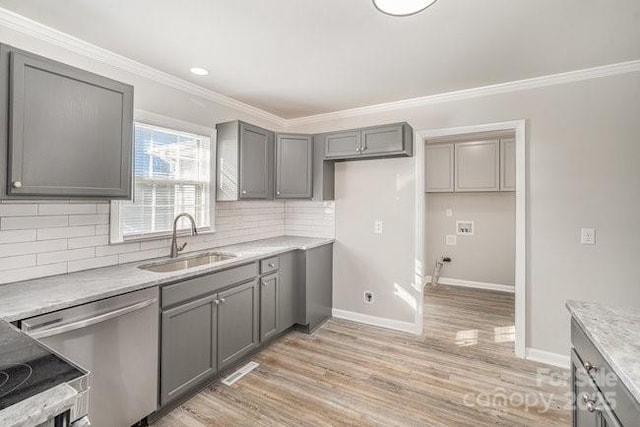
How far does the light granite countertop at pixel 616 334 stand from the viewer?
893 mm

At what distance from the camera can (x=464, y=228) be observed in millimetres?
5105

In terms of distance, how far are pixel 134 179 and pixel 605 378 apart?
2898mm

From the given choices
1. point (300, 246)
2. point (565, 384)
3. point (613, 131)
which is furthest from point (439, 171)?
point (565, 384)

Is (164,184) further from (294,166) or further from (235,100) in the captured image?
(294,166)

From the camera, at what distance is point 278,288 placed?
9.73 feet

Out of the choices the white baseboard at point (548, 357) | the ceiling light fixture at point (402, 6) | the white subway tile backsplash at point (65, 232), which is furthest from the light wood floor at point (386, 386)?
the ceiling light fixture at point (402, 6)

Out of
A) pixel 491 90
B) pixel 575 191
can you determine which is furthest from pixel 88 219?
pixel 575 191

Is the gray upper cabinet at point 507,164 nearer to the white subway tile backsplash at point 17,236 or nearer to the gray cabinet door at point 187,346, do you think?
the gray cabinet door at point 187,346

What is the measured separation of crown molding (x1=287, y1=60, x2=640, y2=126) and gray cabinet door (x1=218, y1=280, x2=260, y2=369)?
2.23 metres

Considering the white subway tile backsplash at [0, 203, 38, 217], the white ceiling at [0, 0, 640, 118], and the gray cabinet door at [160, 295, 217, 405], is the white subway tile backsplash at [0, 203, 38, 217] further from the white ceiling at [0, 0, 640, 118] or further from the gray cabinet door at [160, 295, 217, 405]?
the white ceiling at [0, 0, 640, 118]

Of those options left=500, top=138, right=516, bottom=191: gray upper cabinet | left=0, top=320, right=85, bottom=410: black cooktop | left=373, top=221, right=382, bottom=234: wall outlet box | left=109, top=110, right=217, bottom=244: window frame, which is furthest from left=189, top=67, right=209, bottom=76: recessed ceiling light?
left=500, top=138, right=516, bottom=191: gray upper cabinet

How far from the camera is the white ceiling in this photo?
Answer: 1.71 meters

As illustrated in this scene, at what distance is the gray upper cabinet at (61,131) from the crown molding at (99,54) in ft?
1.68

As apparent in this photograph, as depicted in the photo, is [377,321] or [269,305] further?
[377,321]
